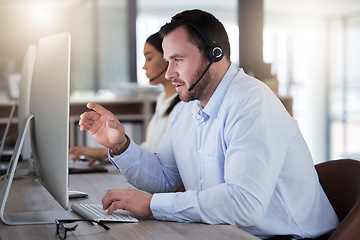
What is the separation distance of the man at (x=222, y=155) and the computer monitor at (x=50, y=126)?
17 cm

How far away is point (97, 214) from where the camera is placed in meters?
1.41

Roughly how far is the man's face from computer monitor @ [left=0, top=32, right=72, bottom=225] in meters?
0.38

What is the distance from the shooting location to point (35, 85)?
148cm

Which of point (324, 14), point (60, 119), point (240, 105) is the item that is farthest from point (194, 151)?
point (324, 14)

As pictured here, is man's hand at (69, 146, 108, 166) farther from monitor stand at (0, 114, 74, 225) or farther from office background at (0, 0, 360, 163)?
office background at (0, 0, 360, 163)

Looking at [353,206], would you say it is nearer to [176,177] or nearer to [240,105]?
[240,105]

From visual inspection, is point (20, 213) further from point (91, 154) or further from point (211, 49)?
point (91, 154)

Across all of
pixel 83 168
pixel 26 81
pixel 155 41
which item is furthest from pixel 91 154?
pixel 155 41

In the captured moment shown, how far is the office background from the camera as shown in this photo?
20.5 ft

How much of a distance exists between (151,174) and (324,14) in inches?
375

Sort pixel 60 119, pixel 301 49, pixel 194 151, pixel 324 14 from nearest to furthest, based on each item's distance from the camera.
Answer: pixel 60 119, pixel 194 151, pixel 324 14, pixel 301 49

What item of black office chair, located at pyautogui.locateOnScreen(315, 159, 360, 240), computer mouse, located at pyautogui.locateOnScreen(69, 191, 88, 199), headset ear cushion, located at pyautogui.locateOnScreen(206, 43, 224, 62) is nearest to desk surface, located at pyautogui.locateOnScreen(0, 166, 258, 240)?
computer mouse, located at pyautogui.locateOnScreen(69, 191, 88, 199)

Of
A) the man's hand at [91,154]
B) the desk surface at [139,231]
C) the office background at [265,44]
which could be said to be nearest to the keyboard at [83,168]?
the man's hand at [91,154]

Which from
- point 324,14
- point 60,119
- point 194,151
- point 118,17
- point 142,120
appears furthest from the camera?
point 324,14
